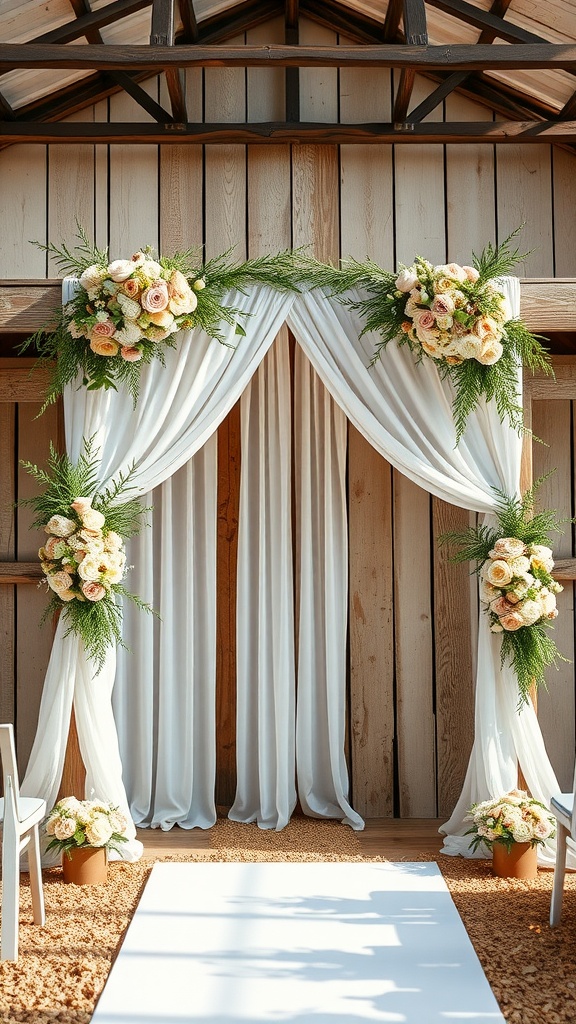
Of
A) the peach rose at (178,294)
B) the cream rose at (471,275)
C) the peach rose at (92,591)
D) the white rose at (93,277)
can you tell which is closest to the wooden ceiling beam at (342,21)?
the cream rose at (471,275)

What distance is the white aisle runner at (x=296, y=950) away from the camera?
102 inches

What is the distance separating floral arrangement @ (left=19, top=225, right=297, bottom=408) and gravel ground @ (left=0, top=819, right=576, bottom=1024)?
75.6 inches

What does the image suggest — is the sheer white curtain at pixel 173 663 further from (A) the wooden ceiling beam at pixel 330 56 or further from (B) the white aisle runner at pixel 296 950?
(A) the wooden ceiling beam at pixel 330 56

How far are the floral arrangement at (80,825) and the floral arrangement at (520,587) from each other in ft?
5.58

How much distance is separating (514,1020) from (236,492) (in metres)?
2.80

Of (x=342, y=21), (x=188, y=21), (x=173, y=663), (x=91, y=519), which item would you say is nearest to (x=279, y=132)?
(x=188, y=21)

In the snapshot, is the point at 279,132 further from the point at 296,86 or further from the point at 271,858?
the point at 271,858

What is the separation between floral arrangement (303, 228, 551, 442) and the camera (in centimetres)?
364

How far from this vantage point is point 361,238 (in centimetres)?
474

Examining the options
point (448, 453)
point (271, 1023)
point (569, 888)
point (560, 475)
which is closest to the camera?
point (271, 1023)

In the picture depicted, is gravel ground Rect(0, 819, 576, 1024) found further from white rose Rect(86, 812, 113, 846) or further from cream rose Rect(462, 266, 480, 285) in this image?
cream rose Rect(462, 266, 480, 285)

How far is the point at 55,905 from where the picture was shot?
3.31 m

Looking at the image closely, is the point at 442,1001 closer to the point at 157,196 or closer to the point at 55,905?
the point at 55,905

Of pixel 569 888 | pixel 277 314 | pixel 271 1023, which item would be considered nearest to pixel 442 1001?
pixel 271 1023
